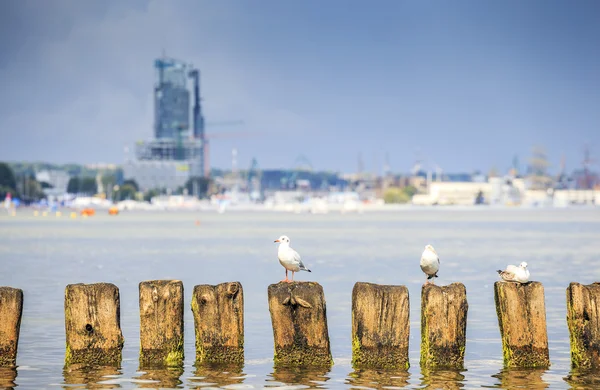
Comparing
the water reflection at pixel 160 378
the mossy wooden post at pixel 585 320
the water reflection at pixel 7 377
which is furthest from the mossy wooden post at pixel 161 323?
the mossy wooden post at pixel 585 320

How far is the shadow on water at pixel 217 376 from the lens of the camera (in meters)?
18.3

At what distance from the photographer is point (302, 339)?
1816 cm

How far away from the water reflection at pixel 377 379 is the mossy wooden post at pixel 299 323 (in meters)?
0.56

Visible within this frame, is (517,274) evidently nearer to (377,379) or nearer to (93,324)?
(377,379)

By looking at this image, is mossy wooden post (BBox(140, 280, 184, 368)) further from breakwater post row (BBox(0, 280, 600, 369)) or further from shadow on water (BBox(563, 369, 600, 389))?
shadow on water (BBox(563, 369, 600, 389))

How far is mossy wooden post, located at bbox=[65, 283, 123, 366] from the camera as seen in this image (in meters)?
17.6

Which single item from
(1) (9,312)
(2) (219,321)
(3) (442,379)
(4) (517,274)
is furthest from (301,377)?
(1) (9,312)

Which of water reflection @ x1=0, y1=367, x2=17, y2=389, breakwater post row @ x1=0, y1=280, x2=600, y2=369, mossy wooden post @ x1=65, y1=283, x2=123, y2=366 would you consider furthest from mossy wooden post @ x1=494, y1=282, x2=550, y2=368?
water reflection @ x1=0, y1=367, x2=17, y2=389

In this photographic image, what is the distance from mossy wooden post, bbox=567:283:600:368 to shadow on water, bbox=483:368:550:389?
2.49 ft

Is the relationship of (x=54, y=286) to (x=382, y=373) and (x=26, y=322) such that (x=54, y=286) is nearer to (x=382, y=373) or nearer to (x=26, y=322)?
(x=26, y=322)

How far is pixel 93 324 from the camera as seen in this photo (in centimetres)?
1789

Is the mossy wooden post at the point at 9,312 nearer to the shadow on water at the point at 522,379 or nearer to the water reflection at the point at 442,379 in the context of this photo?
the water reflection at the point at 442,379

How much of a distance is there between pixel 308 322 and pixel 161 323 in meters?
2.35

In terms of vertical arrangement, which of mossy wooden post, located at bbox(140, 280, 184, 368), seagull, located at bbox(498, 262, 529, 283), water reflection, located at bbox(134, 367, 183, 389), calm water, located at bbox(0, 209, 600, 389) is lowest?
calm water, located at bbox(0, 209, 600, 389)
